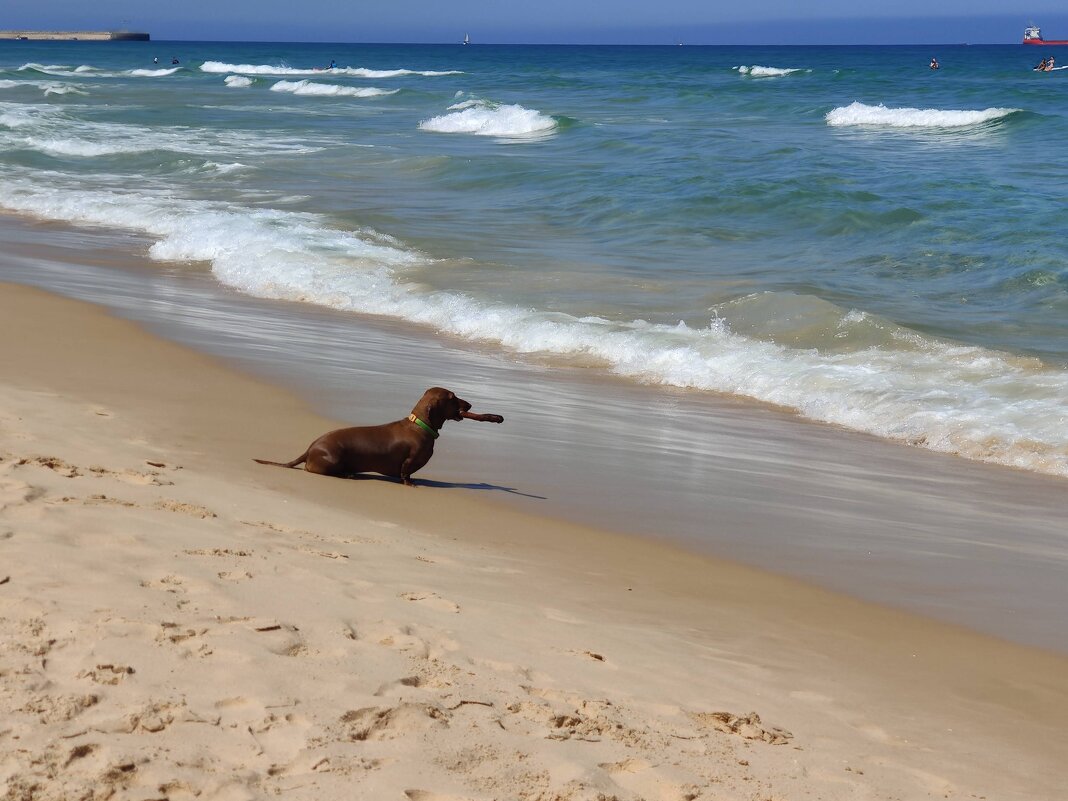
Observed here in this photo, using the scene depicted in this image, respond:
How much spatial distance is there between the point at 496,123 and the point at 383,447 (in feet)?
110

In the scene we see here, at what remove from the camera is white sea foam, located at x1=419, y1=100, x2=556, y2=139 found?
1436 inches

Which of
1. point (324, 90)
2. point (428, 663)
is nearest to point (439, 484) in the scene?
point (428, 663)

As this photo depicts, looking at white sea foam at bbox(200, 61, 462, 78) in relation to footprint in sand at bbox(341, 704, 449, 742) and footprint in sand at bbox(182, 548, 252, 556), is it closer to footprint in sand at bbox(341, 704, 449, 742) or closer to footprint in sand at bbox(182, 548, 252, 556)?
footprint in sand at bbox(182, 548, 252, 556)

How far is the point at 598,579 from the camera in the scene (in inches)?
206

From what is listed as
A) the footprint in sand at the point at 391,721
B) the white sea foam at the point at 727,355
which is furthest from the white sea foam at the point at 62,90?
the footprint in sand at the point at 391,721

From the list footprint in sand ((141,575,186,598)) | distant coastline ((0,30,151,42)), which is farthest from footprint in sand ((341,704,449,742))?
distant coastline ((0,30,151,42))

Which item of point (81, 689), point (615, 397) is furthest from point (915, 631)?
point (615, 397)

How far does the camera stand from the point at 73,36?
155 m

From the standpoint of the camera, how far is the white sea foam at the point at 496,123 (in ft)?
120

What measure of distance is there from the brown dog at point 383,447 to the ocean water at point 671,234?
3607 mm

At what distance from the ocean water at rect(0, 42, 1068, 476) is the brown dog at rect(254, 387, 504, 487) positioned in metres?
3.61

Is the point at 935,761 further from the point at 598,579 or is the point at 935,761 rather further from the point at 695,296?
the point at 695,296

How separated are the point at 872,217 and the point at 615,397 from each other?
9.60m

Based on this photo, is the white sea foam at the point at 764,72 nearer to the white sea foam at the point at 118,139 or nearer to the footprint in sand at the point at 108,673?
the white sea foam at the point at 118,139
